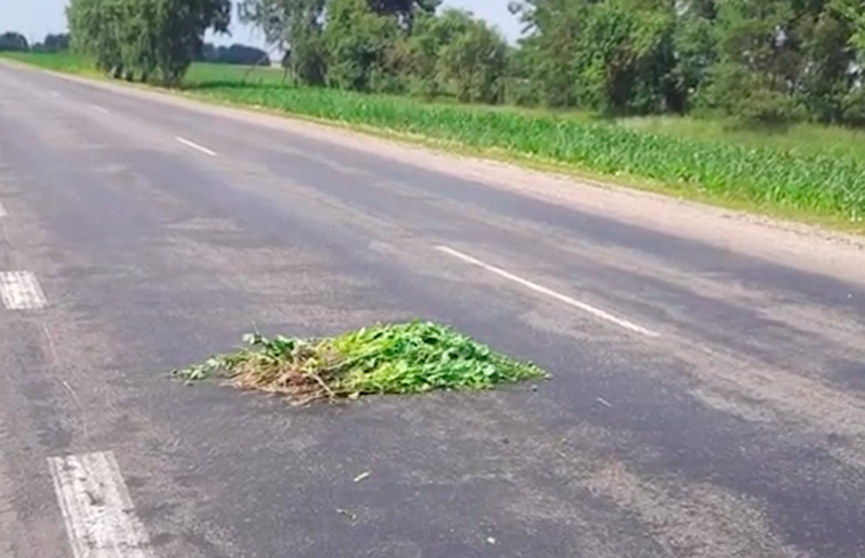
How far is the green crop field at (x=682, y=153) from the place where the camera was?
61.3 feet

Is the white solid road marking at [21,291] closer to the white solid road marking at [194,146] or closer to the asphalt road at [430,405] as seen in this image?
the asphalt road at [430,405]

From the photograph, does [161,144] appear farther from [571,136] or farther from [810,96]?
[810,96]

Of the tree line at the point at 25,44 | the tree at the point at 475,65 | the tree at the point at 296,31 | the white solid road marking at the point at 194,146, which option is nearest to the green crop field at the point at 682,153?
the white solid road marking at the point at 194,146

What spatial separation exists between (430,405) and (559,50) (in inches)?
2366

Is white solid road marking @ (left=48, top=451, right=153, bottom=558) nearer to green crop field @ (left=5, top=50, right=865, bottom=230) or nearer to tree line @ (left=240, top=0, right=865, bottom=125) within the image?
green crop field @ (left=5, top=50, right=865, bottom=230)

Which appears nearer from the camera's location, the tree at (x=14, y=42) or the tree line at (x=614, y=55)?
the tree line at (x=614, y=55)

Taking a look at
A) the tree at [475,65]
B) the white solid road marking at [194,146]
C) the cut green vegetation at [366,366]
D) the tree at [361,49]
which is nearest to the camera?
the cut green vegetation at [366,366]

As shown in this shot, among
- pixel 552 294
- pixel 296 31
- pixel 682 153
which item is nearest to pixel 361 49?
pixel 296 31

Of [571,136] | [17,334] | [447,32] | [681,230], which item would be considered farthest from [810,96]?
[17,334]

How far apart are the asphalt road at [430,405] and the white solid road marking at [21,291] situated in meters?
0.04

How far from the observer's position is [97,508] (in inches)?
193

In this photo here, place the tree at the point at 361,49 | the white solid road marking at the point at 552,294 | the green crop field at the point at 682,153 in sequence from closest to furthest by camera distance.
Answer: the white solid road marking at the point at 552,294 < the green crop field at the point at 682,153 < the tree at the point at 361,49

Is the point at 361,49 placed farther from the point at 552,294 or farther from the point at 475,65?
the point at 552,294

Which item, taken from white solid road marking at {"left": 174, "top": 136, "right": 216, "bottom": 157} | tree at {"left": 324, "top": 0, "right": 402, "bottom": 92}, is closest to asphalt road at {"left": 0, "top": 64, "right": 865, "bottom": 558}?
white solid road marking at {"left": 174, "top": 136, "right": 216, "bottom": 157}
